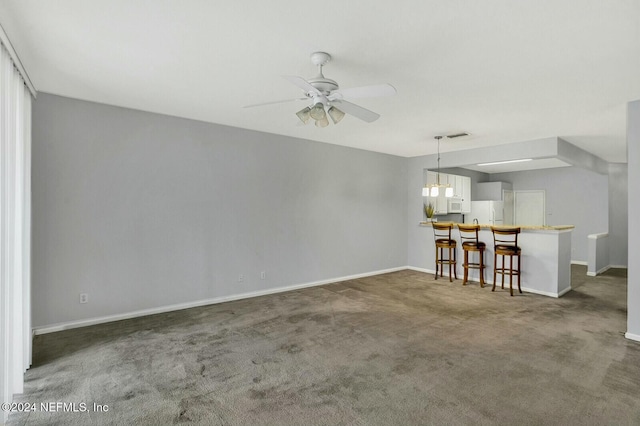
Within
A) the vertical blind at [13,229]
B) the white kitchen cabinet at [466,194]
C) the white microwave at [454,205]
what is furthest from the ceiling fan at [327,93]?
the white kitchen cabinet at [466,194]

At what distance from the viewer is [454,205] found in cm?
802

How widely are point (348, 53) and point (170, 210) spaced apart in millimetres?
3041

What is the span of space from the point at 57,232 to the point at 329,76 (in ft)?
11.0

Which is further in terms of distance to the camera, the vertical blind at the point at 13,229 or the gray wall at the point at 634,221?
the gray wall at the point at 634,221

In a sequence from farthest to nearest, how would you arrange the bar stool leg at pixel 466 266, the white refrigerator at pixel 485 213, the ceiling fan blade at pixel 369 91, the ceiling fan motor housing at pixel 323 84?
1. the white refrigerator at pixel 485 213
2. the bar stool leg at pixel 466 266
3. the ceiling fan motor housing at pixel 323 84
4. the ceiling fan blade at pixel 369 91

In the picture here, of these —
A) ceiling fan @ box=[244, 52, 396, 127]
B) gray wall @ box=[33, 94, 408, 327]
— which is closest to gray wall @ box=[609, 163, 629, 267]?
gray wall @ box=[33, 94, 408, 327]

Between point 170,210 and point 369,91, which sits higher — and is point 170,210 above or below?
below

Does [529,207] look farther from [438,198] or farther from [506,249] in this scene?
[506,249]

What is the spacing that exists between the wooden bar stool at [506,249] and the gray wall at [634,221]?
164cm

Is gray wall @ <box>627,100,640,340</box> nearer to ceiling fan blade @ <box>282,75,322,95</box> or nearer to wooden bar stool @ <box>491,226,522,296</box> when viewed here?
wooden bar stool @ <box>491,226,522,296</box>

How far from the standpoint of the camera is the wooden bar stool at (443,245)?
6191 millimetres

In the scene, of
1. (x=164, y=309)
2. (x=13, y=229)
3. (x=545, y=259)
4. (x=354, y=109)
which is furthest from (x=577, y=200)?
(x=13, y=229)

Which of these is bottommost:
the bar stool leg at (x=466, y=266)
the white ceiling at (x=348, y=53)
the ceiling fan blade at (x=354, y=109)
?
the bar stool leg at (x=466, y=266)

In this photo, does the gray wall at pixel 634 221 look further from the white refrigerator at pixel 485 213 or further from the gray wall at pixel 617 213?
the gray wall at pixel 617 213
